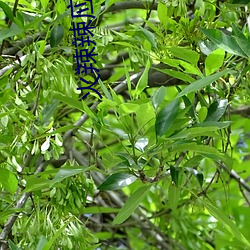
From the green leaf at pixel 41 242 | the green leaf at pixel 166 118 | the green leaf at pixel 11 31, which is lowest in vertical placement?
the green leaf at pixel 41 242

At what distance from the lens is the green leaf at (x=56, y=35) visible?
0.92 metres

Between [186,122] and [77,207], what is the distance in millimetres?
A: 174

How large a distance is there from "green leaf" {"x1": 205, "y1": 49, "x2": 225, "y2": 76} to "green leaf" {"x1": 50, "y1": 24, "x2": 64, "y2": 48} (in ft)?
0.65

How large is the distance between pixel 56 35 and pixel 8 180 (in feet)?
0.67

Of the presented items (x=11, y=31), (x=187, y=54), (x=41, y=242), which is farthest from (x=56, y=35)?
(x=41, y=242)

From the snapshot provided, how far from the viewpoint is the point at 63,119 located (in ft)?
4.28

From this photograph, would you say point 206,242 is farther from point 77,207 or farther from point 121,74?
point 77,207

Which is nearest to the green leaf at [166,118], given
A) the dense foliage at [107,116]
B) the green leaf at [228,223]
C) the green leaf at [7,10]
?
the dense foliage at [107,116]

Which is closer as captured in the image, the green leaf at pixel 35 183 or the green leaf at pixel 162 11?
the green leaf at pixel 35 183

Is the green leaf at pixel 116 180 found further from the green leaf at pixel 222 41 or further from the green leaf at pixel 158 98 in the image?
the green leaf at pixel 222 41

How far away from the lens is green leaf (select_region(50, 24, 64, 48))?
3.03ft

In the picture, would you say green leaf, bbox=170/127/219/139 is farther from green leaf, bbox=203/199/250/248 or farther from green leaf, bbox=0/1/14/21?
green leaf, bbox=0/1/14/21

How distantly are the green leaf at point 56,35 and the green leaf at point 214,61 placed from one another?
20 cm

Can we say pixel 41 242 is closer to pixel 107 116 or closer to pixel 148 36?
pixel 107 116
